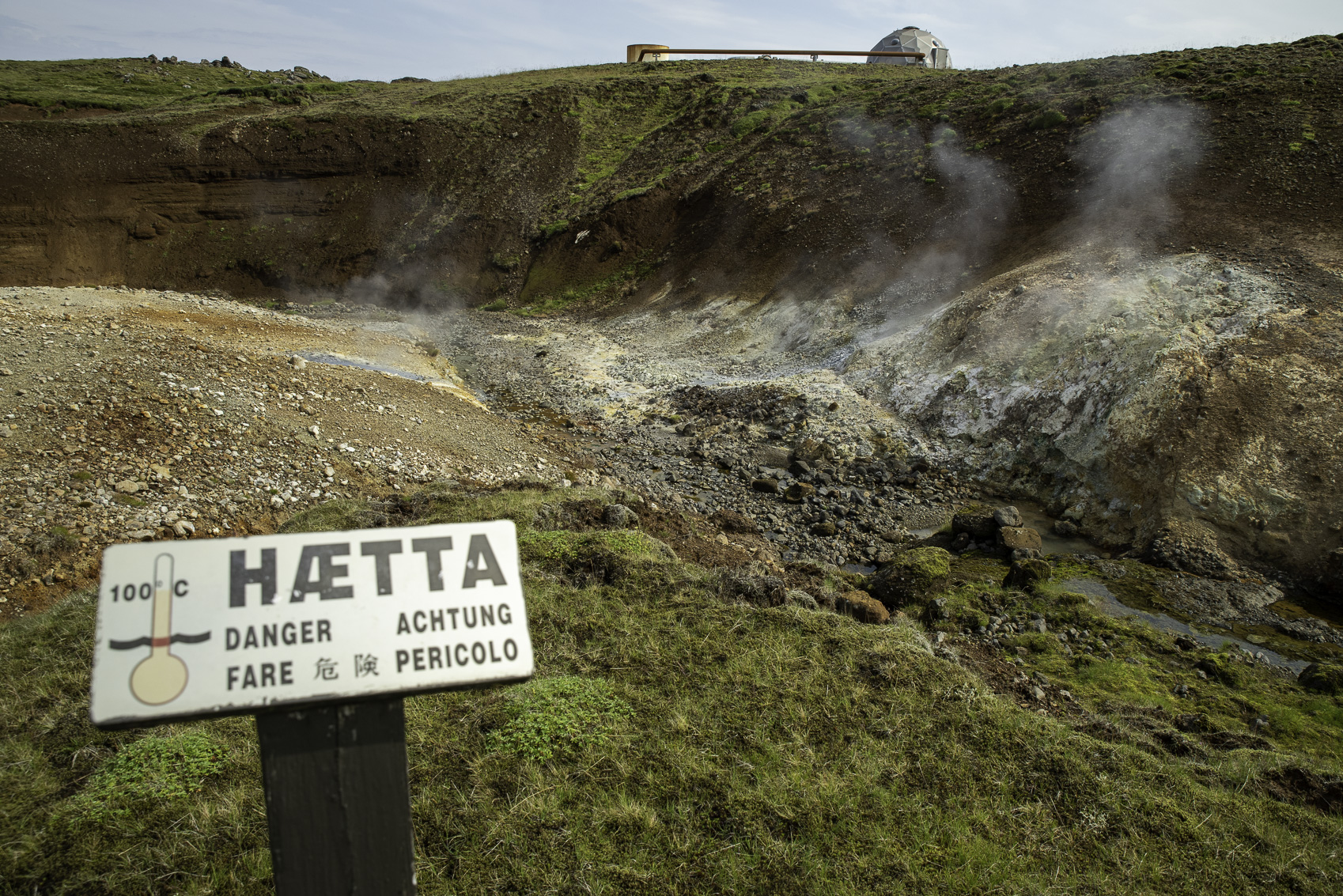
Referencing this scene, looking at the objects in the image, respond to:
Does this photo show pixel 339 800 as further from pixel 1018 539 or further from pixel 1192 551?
pixel 1192 551

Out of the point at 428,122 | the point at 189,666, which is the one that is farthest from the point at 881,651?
the point at 428,122

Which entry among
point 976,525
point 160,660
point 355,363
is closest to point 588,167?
point 355,363

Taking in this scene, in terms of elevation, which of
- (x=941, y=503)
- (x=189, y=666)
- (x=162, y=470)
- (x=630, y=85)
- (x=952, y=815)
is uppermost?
(x=630, y=85)

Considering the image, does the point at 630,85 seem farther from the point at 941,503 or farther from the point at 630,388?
the point at 941,503

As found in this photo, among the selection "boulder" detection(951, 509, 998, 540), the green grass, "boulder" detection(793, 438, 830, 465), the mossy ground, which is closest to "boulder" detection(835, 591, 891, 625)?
the mossy ground

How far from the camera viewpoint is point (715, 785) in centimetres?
427

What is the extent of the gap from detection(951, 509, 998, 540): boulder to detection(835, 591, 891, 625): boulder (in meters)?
4.21

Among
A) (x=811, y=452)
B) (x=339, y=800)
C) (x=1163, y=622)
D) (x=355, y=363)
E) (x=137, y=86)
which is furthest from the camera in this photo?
(x=137, y=86)

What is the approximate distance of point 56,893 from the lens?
3.45 m

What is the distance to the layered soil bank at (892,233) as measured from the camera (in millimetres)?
11141

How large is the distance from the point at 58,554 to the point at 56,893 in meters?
5.27

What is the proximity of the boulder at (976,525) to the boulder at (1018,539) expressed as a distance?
0.72 feet

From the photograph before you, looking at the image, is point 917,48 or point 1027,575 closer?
point 1027,575

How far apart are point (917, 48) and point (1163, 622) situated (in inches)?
1730
